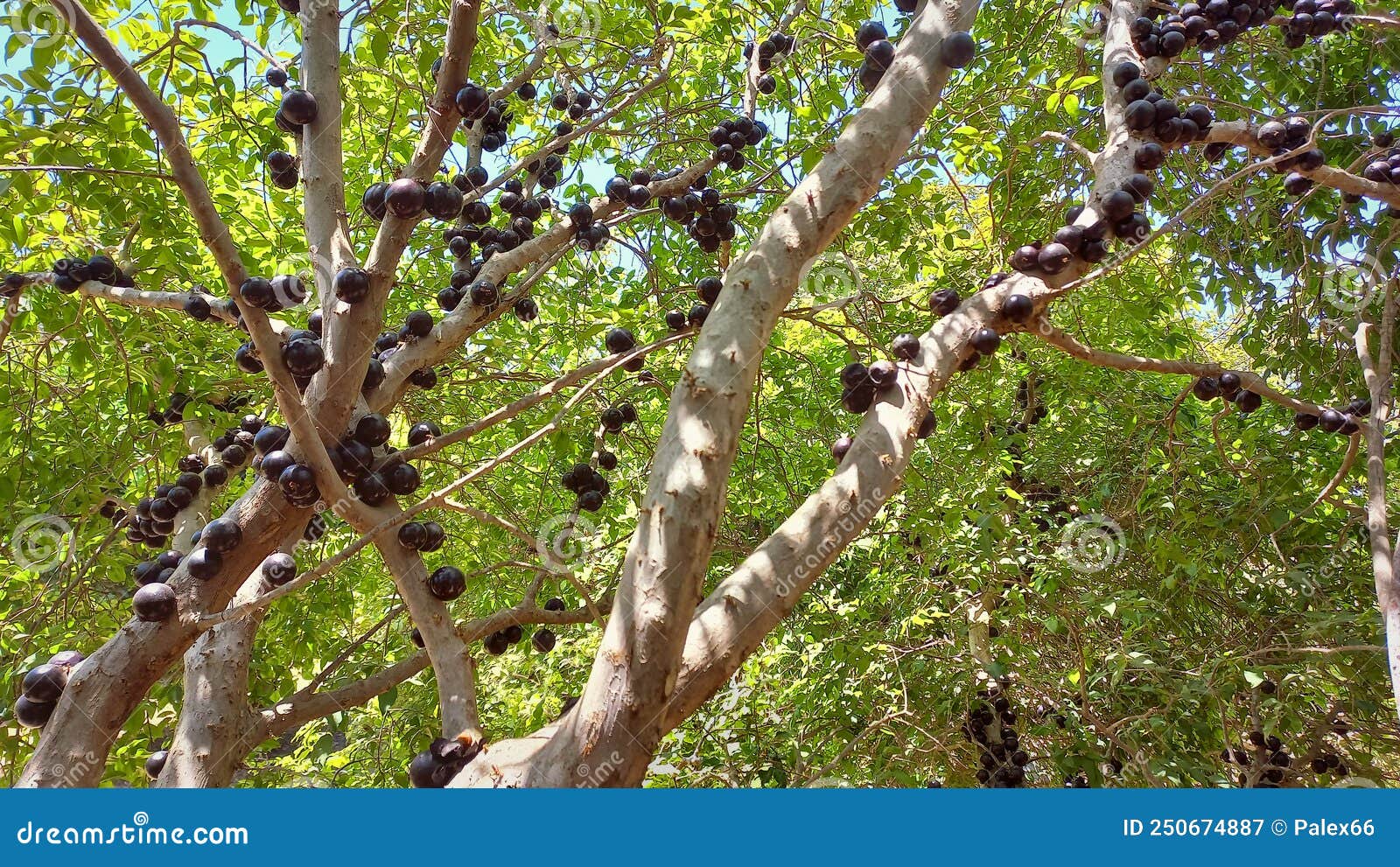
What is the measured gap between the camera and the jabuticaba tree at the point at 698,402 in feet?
7.47

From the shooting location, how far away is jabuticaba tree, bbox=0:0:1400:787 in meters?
2.28

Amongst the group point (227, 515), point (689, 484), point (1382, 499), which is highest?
point (227, 515)

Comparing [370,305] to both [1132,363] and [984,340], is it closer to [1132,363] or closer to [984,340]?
[984,340]

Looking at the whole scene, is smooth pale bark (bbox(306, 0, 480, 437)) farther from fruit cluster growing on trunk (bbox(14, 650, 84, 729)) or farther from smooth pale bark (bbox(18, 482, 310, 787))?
fruit cluster growing on trunk (bbox(14, 650, 84, 729))

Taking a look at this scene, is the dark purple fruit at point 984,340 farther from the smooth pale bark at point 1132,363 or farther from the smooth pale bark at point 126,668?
the smooth pale bark at point 126,668

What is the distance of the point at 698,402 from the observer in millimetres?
1921

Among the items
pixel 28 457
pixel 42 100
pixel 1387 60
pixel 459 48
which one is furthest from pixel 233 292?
pixel 1387 60

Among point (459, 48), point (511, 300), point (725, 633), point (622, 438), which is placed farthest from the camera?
point (622, 438)

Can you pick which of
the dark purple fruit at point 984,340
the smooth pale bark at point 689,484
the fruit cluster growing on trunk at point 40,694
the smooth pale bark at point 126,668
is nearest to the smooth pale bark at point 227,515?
the smooth pale bark at point 126,668

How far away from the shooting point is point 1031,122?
188 inches

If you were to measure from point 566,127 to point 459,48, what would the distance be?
1.63m

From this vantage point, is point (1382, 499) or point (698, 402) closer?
point (698, 402)

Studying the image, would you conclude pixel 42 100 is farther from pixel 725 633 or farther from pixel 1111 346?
pixel 1111 346

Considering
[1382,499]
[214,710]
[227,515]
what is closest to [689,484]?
[227,515]
